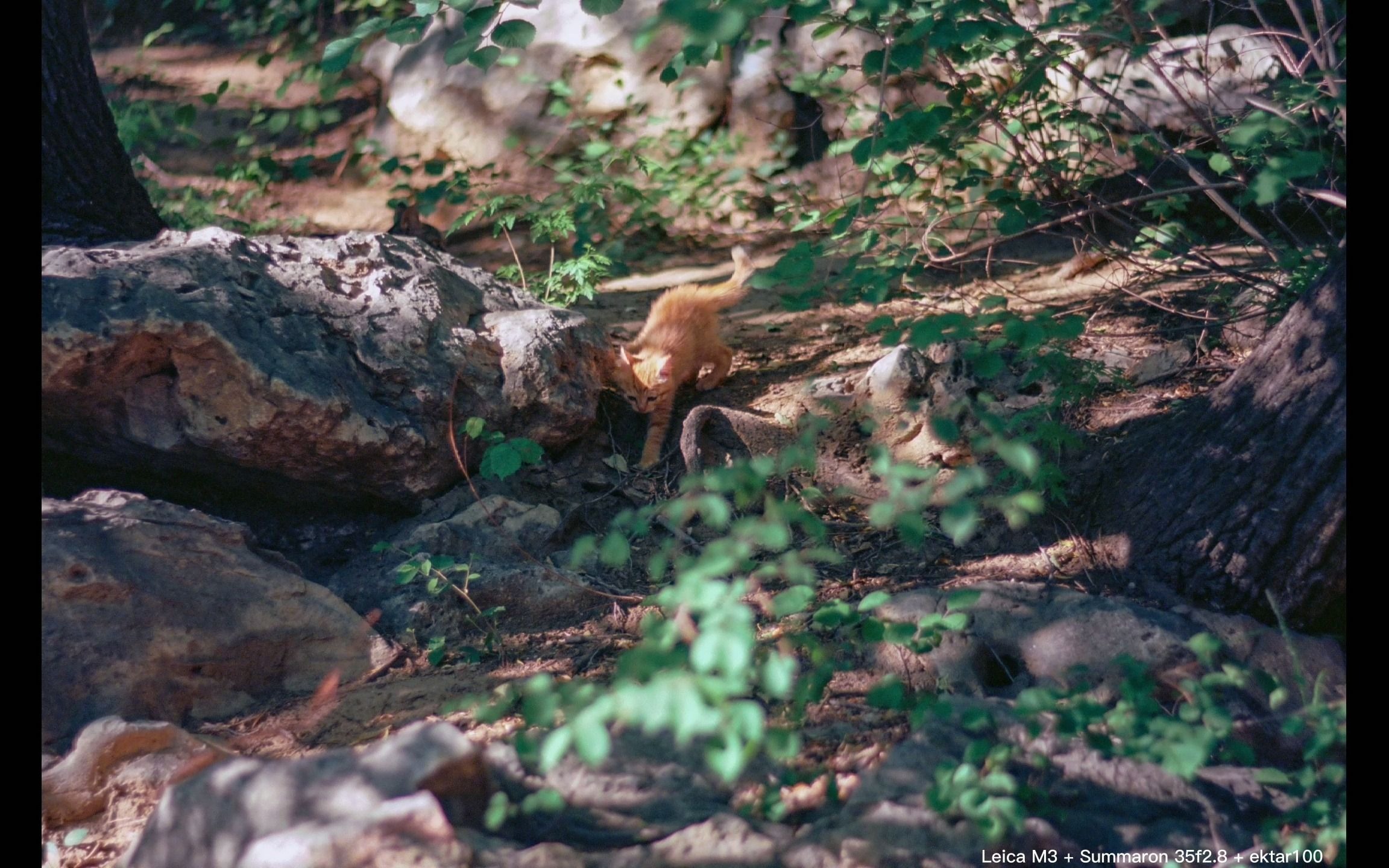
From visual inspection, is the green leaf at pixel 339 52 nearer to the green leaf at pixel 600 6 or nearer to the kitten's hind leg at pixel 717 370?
the green leaf at pixel 600 6

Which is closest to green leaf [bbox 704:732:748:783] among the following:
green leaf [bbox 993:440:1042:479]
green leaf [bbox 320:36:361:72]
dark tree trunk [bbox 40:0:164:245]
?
green leaf [bbox 993:440:1042:479]

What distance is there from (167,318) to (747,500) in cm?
244

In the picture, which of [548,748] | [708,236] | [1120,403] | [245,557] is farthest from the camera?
[708,236]

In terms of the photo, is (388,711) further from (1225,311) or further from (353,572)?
(1225,311)

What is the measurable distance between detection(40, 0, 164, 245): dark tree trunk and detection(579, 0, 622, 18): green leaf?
286 cm

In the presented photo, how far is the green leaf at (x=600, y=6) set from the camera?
91.7 inches

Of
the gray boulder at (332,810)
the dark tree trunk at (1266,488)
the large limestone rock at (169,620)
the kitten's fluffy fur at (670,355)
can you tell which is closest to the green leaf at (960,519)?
the gray boulder at (332,810)

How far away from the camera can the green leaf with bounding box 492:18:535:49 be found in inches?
93.0

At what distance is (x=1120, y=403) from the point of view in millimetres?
3900

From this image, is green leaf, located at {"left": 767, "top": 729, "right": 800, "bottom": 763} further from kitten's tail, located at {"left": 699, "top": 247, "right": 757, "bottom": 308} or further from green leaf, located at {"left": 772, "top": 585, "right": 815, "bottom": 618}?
kitten's tail, located at {"left": 699, "top": 247, "right": 757, "bottom": 308}

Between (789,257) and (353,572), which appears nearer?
(789,257)

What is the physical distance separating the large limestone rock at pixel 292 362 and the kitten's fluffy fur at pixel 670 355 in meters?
0.35
